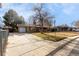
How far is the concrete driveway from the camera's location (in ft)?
8.91

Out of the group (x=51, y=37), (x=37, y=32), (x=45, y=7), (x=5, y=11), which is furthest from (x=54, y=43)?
(x=5, y=11)

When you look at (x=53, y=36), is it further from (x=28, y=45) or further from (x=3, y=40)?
(x=3, y=40)

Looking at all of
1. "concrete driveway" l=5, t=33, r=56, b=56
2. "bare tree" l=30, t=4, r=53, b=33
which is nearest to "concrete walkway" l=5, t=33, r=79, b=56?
"concrete driveway" l=5, t=33, r=56, b=56

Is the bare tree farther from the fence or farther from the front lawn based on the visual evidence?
the fence

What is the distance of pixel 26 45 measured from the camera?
2.74 metres

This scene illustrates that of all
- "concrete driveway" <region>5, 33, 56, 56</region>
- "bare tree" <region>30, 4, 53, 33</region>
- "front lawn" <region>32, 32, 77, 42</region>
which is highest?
"bare tree" <region>30, 4, 53, 33</region>

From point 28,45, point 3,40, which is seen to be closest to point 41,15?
point 28,45

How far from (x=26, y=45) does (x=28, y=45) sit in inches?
1.0

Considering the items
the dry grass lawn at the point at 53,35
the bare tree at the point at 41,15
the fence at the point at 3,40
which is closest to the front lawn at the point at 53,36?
the dry grass lawn at the point at 53,35

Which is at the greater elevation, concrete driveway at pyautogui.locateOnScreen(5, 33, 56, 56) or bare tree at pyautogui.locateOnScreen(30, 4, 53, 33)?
bare tree at pyautogui.locateOnScreen(30, 4, 53, 33)

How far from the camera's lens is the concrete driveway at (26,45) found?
2715 mm

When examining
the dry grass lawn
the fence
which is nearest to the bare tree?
the dry grass lawn

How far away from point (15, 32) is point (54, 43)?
51cm

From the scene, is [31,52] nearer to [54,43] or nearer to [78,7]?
[54,43]
